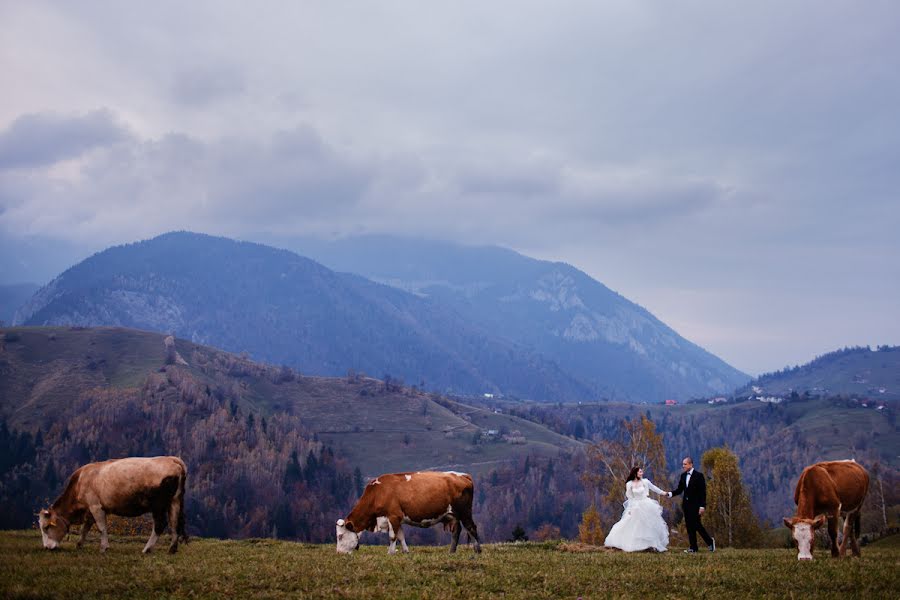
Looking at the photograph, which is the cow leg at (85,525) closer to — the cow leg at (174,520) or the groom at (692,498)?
the cow leg at (174,520)

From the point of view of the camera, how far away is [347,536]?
27.5m

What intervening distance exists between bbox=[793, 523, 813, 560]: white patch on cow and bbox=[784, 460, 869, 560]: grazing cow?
0.15 meters

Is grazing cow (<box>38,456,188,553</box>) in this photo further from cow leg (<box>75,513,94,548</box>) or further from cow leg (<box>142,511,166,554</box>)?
cow leg (<box>75,513,94,548</box>)

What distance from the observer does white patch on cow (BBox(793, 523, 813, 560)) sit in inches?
913

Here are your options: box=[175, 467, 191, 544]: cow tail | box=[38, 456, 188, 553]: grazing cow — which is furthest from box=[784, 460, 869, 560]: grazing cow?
box=[38, 456, 188, 553]: grazing cow

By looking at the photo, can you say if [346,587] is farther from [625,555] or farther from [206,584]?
[625,555]

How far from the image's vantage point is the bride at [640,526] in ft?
93.7

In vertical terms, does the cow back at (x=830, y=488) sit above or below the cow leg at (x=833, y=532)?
above

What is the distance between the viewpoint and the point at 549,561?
23.4 metres

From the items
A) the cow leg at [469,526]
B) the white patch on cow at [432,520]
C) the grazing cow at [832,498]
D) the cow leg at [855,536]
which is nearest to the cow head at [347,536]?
the white patch on cow at [432,520]

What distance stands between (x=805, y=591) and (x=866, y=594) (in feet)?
4.47

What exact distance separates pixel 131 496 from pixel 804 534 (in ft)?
73.2

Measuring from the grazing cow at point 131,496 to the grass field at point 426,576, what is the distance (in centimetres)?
76

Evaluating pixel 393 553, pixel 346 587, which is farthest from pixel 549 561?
pixel 346 587
